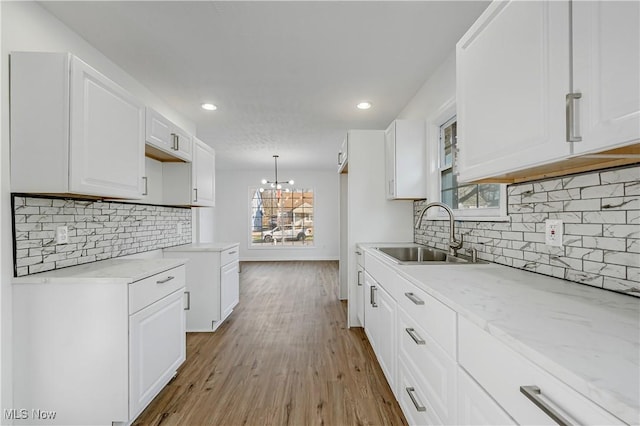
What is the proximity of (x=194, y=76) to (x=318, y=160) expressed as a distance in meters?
4.22

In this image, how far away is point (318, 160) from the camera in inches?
268

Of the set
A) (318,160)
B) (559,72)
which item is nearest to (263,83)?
(559,72)

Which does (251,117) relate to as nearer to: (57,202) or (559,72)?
(57,202)

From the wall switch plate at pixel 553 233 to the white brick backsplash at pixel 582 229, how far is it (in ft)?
0.08

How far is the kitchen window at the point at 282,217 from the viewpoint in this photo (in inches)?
330

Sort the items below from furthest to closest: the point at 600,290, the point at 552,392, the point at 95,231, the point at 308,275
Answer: the point at 308,275 → the point at 95,231 → the point at 600,290 → the point at 552,392

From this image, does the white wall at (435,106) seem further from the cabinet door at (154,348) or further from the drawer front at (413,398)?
the cabinet door at (154,348)

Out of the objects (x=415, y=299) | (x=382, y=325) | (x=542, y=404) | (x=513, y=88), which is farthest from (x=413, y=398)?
(x=513, y=88)

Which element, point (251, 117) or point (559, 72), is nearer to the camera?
point (559, 72)

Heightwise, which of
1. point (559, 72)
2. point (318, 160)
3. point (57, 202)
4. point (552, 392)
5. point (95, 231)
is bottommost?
point (552, 392)

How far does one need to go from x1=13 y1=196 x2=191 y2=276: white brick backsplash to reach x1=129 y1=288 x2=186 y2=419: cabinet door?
2.23ft

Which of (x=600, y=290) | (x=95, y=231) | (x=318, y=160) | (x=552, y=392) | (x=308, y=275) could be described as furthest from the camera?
(x=318, y=160)

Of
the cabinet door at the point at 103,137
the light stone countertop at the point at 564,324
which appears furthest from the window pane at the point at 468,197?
the cabinet door at the point at 103,137

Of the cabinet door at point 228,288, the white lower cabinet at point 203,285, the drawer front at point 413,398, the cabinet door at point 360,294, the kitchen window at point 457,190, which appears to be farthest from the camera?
the cabinet door at point 228,288
